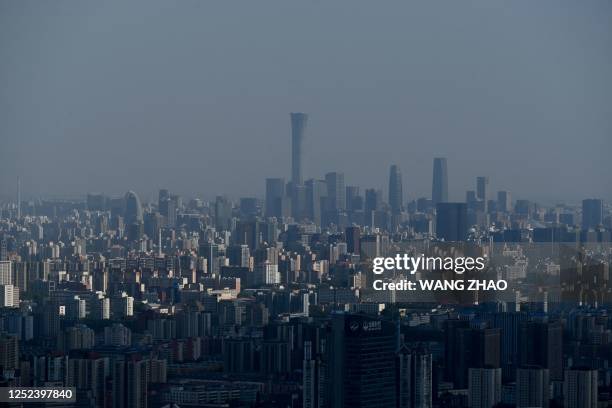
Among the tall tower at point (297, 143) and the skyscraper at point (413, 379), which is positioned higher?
the tall tower at point (297, 143)

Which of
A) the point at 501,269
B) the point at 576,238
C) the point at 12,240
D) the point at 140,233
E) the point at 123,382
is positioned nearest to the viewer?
the point at 123,382

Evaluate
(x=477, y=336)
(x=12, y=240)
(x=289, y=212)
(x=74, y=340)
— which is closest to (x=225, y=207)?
(x=289, y=212)

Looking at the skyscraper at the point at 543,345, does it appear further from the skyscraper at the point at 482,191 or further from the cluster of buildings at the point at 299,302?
the skyscraper at the point at 482,191

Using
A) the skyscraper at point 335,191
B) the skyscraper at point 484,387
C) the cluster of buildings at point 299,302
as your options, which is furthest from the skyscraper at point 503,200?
the skyscraper at point 484,387

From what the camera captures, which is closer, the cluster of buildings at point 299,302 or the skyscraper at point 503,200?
the cluster of buildings at point 299,302

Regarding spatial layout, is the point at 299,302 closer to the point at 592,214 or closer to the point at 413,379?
the point at 592,214

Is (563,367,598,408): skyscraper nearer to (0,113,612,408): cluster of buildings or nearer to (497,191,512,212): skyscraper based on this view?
(0,113,612,408): cluster of buildings

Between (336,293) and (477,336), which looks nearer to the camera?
(477,336)

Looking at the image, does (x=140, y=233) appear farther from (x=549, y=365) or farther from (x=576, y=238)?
(x=549, y=365)

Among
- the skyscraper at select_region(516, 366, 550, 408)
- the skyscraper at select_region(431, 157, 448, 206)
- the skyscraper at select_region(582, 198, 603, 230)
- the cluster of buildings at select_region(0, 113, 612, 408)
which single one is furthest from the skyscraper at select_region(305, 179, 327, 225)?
the skyscraper at select_region(516, 366, 550, 408)
